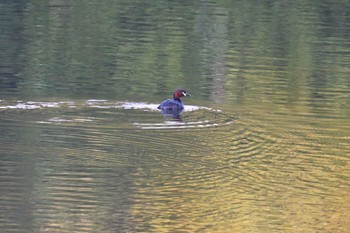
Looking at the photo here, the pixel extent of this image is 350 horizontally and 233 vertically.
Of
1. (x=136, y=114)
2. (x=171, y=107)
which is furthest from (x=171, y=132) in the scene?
(x=171, y=107)

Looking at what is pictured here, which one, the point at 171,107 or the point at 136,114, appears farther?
the point at 171,107

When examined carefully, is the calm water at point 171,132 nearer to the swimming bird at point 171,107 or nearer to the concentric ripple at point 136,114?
the concentric ripple at point 136,114

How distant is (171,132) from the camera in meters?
18.5

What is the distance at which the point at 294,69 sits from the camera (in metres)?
27.9

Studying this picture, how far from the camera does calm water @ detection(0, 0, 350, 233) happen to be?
1394cm

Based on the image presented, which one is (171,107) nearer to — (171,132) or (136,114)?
(136,114)

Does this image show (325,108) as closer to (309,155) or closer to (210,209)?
(309,155)

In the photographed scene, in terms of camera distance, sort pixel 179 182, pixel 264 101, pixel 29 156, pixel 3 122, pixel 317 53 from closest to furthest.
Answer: pixel 179 182 → pixel 29 156 → pixel 3 122 → pixel 264 101 → pixel 317 53

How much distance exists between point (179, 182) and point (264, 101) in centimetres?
739

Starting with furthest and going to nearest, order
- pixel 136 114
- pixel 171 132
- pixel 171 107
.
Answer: pixel 171 107 → pixel 136 114 → pixel 171 132

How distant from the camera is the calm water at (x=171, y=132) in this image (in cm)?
1394

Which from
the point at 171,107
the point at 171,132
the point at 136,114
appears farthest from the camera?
the point at 171,107

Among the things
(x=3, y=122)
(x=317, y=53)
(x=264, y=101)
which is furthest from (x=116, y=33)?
(x=3, y=122)

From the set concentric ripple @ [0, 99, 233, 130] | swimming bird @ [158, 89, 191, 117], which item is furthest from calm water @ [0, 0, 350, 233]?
swimming bird @ [158, 89, 191, 117]
